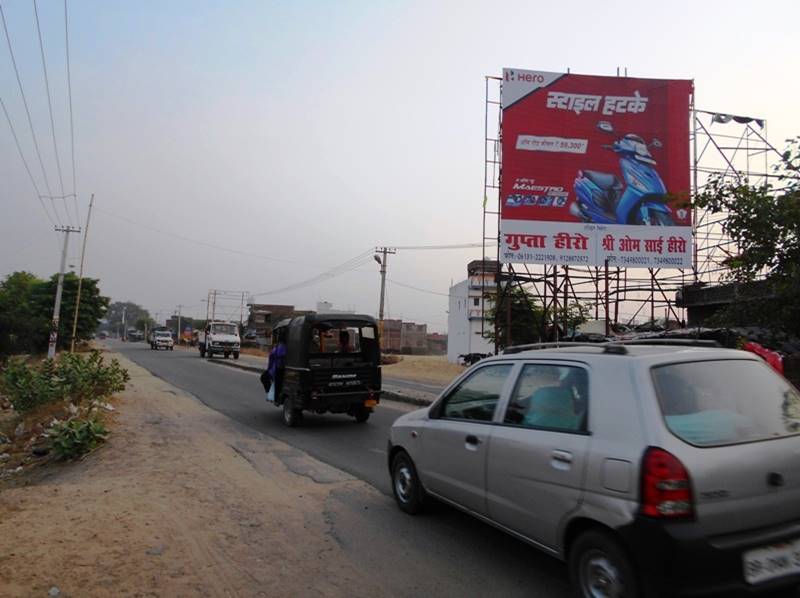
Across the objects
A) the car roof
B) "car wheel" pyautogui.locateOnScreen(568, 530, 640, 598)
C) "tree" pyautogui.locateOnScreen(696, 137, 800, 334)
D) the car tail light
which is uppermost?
"tree" pyautogui.locateOnScreen(696, 137, 800, 334)

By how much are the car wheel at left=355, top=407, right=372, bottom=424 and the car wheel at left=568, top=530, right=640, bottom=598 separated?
27.7 ft

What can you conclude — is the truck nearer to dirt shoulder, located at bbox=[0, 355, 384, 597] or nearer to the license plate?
dirt shoulder, located at bbox=[0, 355, 384, 597]

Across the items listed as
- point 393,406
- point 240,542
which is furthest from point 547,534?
point 393,406

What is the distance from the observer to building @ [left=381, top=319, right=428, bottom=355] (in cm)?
8869

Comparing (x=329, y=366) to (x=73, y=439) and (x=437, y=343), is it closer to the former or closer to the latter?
(x=73, y=439)

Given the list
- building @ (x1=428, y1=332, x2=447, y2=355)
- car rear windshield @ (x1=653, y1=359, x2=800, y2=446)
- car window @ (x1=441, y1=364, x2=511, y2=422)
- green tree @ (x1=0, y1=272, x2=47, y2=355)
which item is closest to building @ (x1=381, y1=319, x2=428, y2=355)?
building @ (x1=428, y1=332, x2=447, y2=355)

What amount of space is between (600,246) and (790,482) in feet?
55.3

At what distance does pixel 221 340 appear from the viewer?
43031 millimetres

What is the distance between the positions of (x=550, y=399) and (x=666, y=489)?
1.03 meters

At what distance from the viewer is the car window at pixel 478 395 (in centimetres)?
448

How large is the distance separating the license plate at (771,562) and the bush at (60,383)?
1147 cm

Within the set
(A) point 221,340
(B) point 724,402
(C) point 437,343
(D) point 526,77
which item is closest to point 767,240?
(B) point 724,402

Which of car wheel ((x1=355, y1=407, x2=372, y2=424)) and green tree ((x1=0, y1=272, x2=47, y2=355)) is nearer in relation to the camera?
car wheel ((x1=355, y1=407, x2=372, y2=424))

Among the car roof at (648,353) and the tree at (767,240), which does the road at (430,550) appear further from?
the tree at (767,240)
